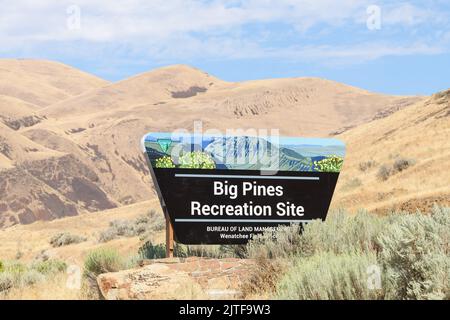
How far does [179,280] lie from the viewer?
12172 mm

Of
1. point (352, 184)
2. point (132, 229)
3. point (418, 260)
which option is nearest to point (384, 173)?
point (352, 184)

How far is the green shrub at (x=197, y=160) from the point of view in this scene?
1303cm

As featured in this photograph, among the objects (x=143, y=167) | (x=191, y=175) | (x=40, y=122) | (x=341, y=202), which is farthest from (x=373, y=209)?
(x=40, y=122)

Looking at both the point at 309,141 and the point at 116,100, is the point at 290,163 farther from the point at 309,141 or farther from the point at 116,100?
the point at 116,100

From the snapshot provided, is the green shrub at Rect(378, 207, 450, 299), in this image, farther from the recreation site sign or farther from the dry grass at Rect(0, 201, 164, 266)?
the dry grass at Rect(0, 201, 164, 266)

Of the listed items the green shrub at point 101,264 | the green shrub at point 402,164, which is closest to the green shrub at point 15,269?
the green shrub at point 101,264

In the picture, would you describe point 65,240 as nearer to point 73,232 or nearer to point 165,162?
point 73,232

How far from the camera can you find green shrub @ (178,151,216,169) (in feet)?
42.8

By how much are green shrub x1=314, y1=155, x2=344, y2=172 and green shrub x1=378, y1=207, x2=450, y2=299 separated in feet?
11.6

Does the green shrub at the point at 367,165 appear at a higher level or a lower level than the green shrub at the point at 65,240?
higher

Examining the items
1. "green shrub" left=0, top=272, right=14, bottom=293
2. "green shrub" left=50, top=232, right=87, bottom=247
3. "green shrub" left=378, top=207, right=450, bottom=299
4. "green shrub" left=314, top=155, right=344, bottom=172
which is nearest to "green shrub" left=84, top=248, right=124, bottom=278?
"green shrub" left=0, top=272, right=14, bottom=293

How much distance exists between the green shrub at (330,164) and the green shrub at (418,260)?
3527mm

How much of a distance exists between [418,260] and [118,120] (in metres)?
94.9

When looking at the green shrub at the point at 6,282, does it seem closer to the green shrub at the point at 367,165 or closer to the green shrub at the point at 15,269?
the green shrub at the point at 15,269
